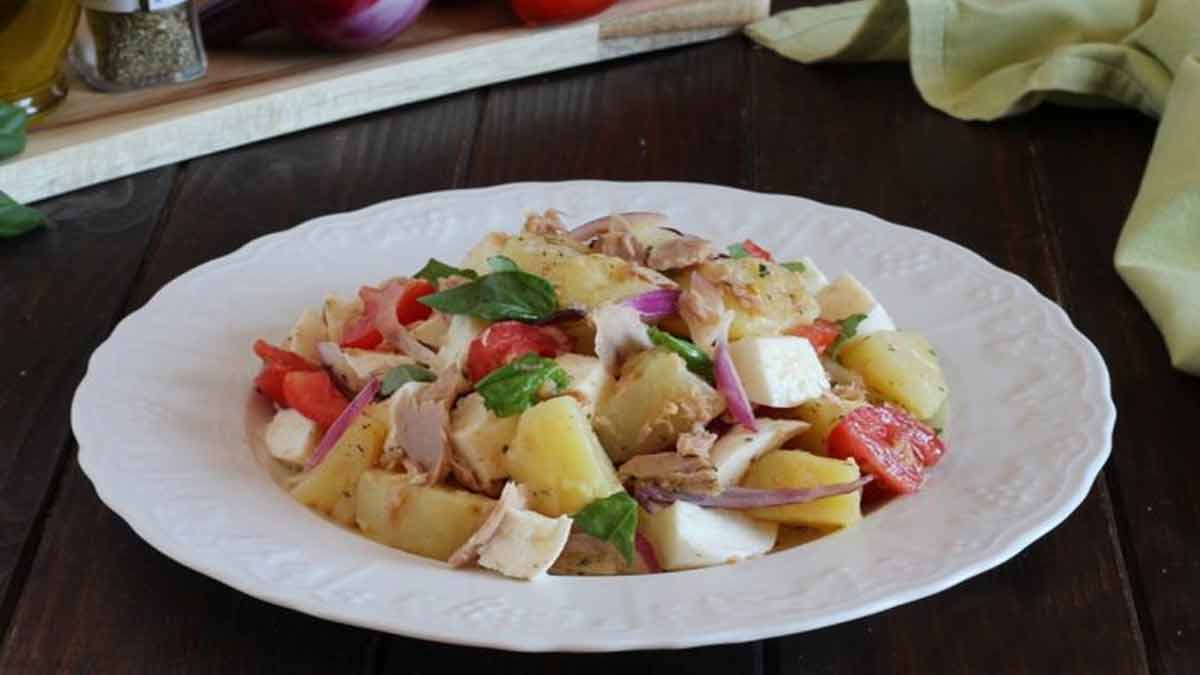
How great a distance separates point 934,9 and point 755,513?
1.85 m

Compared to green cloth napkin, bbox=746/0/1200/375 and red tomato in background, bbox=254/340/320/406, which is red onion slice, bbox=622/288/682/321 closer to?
red tomato in background, bbox=254/340/320/406

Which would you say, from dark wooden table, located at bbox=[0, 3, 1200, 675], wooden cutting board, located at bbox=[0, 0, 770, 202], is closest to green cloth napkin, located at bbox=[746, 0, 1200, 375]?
dark wooden table, located at bbox=[0, 3, 1200, 675]

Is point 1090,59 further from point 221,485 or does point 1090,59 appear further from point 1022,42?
point 221,485

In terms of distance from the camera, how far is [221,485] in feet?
6.17

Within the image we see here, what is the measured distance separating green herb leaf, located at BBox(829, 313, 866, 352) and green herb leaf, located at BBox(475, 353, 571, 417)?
1.34ft

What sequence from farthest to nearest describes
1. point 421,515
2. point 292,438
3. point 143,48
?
point 143,48
point 292,438
point 421,515

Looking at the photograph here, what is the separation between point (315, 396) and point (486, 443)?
29 cm

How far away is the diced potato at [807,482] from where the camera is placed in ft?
5.98

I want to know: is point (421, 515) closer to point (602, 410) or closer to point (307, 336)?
point (602, 410)

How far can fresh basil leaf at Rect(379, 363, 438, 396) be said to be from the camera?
1.98m

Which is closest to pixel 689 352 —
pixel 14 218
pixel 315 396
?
pixel 315 396

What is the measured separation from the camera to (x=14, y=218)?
2.80 meters

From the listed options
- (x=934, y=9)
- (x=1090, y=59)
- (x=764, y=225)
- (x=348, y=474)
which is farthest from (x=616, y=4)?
(x=348, y=474)

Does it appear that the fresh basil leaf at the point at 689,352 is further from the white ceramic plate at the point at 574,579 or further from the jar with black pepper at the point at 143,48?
the jar with black pepper at the point at 143,48
